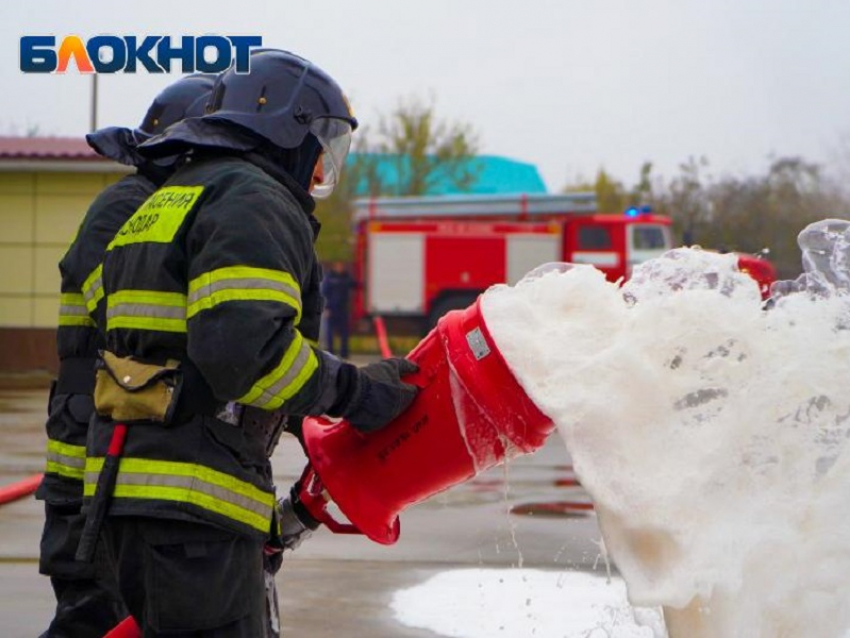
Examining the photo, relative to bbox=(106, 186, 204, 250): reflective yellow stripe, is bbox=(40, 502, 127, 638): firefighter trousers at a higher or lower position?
lower

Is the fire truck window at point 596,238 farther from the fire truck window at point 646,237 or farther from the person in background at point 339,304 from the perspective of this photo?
the person in background at point 339,304

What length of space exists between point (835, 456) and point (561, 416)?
1.85 feet

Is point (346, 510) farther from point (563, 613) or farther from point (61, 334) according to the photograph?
point (563, 613)

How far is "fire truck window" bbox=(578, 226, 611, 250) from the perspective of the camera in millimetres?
24594

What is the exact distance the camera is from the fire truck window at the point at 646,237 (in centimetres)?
2445

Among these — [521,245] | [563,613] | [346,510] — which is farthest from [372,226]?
[346,510]

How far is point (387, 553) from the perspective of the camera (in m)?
6.52

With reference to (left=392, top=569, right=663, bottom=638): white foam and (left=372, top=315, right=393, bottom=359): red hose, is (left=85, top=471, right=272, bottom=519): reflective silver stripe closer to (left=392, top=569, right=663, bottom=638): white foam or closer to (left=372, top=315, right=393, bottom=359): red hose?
(left=392, top=569, right=663, bottom=638): white foam

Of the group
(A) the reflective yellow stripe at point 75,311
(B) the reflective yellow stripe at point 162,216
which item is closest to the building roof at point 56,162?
(A) the reflective yellow stripe at point 75,311

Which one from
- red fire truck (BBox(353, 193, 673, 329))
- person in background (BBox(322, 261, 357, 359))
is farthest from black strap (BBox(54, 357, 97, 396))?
red fire truck (BBox(353, 193, 673, 329))

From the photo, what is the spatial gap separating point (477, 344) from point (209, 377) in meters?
0.63

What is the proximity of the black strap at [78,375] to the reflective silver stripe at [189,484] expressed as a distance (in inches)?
39.1

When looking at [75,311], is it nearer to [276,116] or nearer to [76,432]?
[76,432]

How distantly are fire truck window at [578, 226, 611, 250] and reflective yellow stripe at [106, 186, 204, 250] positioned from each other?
21962 mm
